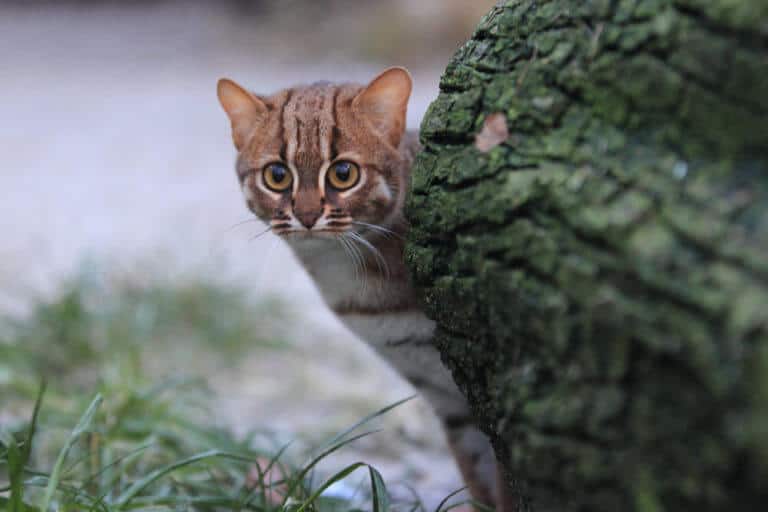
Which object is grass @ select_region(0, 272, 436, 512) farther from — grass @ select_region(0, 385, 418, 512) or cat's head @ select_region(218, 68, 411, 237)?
cat's head @ select_region(218, 68, 411, 237)

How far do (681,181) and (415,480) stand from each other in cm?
208

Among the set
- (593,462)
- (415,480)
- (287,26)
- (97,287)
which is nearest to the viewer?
(593,462)

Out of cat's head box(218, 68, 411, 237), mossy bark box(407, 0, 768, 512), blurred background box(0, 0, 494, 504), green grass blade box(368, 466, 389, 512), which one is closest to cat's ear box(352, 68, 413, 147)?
cat's head box(218, 68, 411, 237)

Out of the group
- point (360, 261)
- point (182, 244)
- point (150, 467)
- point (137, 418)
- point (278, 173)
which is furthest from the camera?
point (182, 244)

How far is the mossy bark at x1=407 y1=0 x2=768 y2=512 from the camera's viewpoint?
1358mm

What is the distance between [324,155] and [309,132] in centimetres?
9

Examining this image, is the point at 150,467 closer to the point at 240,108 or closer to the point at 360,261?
the point at 360,261

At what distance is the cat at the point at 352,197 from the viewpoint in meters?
2.45

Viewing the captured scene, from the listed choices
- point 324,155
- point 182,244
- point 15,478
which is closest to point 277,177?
point 324,155

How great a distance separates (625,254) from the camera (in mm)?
1476

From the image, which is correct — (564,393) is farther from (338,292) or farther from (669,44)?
(338,292)

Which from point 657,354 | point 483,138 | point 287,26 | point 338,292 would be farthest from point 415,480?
point 287,26

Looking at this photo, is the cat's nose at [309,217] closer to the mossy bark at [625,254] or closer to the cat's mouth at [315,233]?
the cat's mouth at [315,233]

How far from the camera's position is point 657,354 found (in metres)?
1.41
